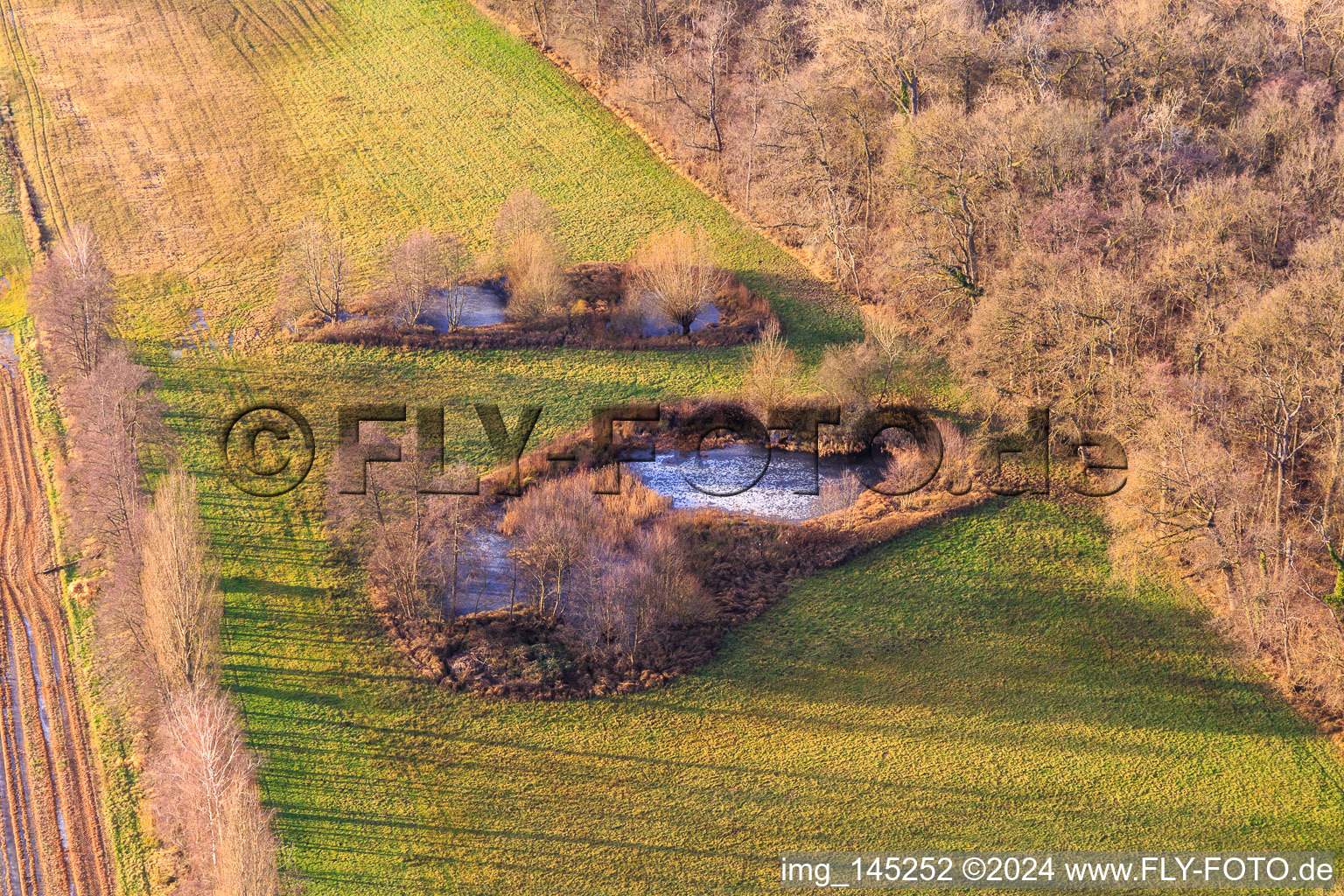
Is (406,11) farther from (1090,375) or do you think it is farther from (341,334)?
(1090,375)

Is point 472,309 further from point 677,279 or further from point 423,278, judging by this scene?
point 677,279

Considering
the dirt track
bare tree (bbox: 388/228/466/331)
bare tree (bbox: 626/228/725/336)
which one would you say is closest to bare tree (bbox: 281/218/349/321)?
bare tree (bbox: 388/228/466/331)

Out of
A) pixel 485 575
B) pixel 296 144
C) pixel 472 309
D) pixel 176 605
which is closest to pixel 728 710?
pixel 485 575

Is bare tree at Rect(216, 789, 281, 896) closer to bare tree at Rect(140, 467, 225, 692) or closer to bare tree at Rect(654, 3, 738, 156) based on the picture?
bare tree at Rect(140, 467, 225, 692)

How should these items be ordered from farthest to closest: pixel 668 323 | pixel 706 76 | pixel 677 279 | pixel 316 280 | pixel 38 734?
pixel 706 76
pixel 668 323
pixel 677 279
pixel 316 280
pixel 38 734

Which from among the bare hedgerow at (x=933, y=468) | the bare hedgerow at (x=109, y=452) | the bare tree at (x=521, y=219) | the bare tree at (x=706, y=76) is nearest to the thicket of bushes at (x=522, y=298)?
the bare tree at (x=521, y=219)

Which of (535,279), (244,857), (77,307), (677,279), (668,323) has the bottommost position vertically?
(244,857)

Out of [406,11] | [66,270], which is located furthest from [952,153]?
[406,11]
